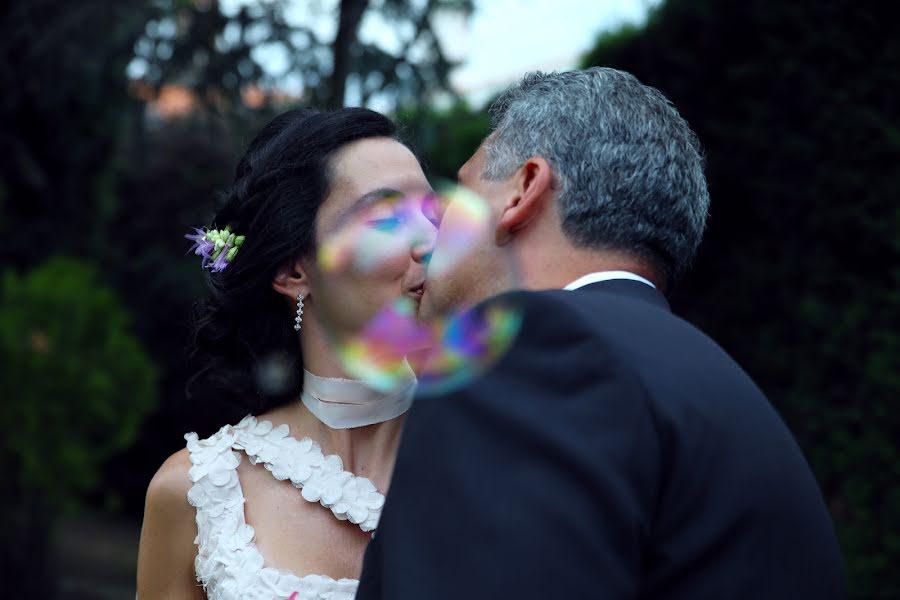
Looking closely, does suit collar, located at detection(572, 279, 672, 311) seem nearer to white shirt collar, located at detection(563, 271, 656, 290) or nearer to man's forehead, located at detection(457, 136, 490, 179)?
white shirt collar, located at detection(563, 271, 656, 290)

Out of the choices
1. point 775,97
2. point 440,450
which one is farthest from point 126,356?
point 440,450

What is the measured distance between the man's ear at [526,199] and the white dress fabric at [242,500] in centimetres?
103

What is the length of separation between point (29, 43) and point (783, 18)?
16.3 ft

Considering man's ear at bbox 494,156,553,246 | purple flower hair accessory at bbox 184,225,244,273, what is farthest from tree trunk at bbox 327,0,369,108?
man's ear at bbox 494,156,553,246

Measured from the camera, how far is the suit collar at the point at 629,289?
56.6 inches

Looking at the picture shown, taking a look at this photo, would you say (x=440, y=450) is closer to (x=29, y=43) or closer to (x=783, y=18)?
(x=783, y=18)

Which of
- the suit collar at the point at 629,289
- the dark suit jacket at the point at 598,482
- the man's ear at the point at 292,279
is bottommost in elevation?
the man's ear at the point at 292,279

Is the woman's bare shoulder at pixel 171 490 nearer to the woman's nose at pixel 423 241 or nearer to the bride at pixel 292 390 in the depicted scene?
the bride at pixel 292 390

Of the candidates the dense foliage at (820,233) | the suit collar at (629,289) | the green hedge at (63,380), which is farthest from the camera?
the green hedge at (63,380)

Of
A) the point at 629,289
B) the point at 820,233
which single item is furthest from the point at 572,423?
the point at 820,233

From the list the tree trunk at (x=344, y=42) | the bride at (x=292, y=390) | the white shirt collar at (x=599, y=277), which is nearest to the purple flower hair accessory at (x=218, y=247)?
the bride at (x=292, y=390)

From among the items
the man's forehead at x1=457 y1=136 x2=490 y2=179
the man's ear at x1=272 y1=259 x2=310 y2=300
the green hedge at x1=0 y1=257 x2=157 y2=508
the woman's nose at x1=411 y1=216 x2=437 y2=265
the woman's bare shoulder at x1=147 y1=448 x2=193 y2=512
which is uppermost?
the man's forehead at x1=457 y1=136 x2=490 y2=179

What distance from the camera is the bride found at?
236 centimetres

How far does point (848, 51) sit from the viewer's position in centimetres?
405
